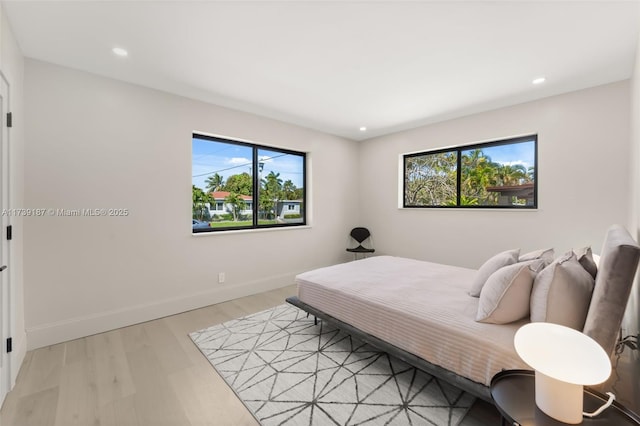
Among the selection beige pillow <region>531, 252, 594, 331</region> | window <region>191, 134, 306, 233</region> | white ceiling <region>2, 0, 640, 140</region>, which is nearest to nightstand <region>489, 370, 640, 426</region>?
beige pillow <region>531, 252, 594, 331</region>

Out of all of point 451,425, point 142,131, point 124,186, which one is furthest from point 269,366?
point 142,131

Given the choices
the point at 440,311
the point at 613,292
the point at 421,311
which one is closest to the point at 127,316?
the point at 421,311

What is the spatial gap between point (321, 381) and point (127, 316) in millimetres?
2194

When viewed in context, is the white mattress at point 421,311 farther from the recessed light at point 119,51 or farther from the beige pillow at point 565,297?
the recessed light at point 119,51

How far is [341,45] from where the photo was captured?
7.29ft

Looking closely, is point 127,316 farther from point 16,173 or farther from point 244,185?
point 244,185

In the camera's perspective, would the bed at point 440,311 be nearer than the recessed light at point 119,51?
Yes

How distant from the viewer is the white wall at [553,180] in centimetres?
282

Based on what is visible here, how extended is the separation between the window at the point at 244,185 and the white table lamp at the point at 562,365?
3414 millimetres

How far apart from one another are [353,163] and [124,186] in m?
3.67

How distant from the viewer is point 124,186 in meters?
2.82

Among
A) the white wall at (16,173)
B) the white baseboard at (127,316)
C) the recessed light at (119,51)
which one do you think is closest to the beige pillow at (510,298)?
the white baseboard at (127,316)

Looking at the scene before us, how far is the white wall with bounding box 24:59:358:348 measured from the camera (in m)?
2.43

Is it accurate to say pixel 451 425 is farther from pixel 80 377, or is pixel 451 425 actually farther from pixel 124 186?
pixel 124 186
